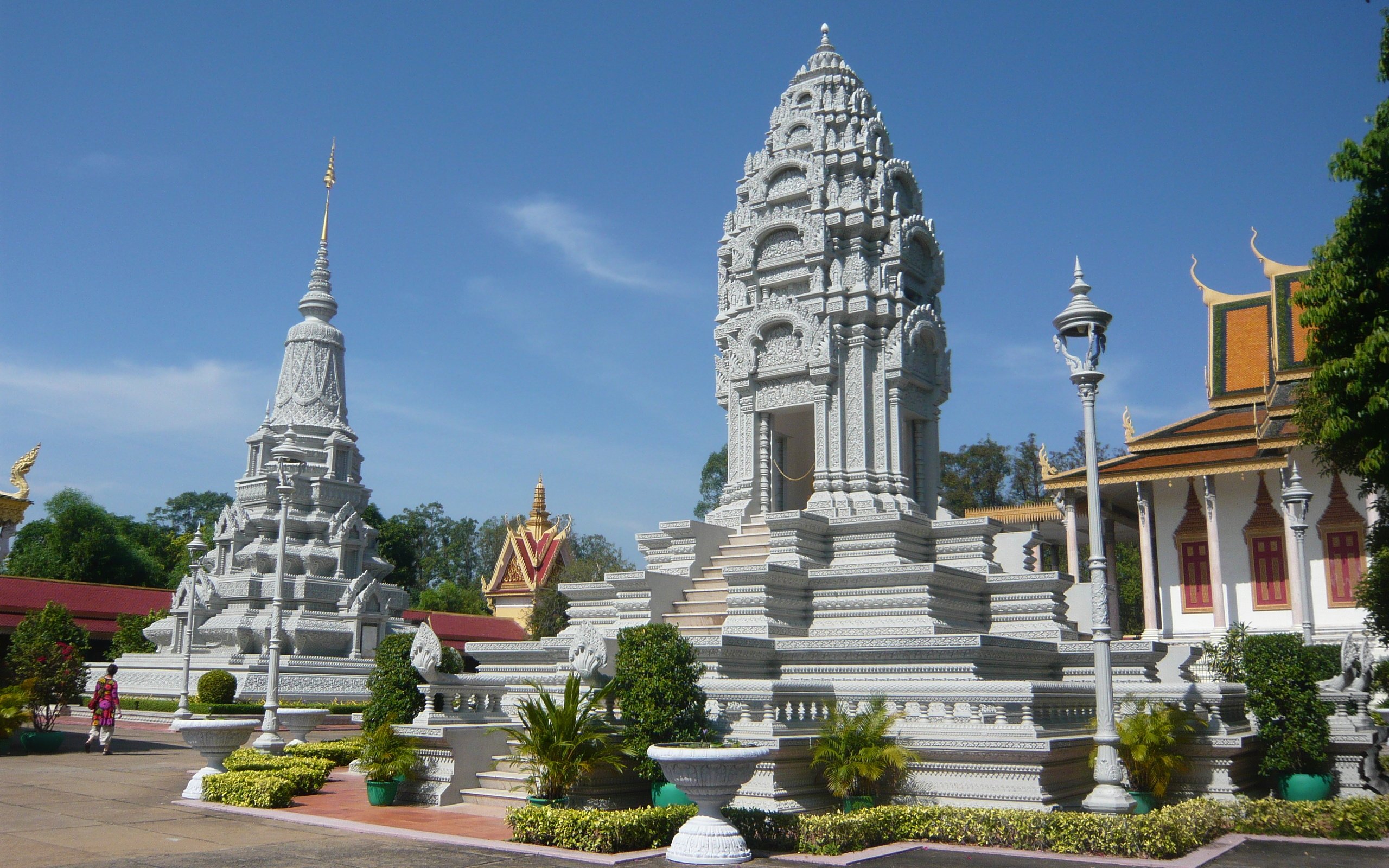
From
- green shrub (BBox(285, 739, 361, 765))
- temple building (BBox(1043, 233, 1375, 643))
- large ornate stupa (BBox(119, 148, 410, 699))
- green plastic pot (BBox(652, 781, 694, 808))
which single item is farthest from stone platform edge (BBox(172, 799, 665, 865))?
temple building (BBox(1043, 233, 1375, 643))

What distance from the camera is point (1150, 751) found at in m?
12.1

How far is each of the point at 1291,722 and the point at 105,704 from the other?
1873 cm

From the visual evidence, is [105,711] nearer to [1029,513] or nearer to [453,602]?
[1029,513]

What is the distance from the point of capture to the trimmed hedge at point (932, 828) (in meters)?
Answer: 9.98

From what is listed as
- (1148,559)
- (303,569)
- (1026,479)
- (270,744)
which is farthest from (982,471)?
(270,744)

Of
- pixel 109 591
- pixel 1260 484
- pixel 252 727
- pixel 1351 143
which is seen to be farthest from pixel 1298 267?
pixel 109 591

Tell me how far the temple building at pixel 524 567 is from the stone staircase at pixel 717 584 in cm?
3603

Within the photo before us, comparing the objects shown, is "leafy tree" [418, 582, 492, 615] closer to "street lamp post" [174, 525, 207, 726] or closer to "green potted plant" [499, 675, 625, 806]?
"street lamp post" [174, 525, 207, 726]

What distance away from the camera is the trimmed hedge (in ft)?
Result: 32.8

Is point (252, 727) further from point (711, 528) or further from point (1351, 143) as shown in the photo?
point (1351, 143)

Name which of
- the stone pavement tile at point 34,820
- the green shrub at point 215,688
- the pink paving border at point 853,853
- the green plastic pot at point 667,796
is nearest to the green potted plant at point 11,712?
the stone pavement tile at point 34,820

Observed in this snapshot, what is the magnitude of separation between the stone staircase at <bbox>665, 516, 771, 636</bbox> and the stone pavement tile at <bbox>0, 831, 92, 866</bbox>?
29.6 ft

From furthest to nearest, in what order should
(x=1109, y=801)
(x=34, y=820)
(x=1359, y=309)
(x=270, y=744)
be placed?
1. (x=270, y=744)
2. (x=1359, y=309)
3. (x=34, y=820)
4. (x=1109, y=801)

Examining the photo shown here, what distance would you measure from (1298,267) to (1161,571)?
10.3 m
